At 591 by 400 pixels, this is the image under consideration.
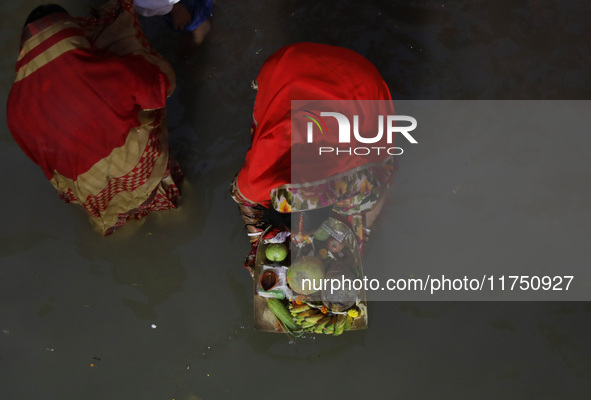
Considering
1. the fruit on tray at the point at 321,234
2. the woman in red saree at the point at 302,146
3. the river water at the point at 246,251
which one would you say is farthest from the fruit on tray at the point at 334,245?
the river water at the point at 246,251

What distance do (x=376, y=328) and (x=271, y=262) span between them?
0.75 metres

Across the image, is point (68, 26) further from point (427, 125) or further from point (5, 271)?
point (427, 125)

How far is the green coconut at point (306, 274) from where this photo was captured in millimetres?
1401

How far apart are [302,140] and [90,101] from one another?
0.62m

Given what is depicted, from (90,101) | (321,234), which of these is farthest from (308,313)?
(90,101)

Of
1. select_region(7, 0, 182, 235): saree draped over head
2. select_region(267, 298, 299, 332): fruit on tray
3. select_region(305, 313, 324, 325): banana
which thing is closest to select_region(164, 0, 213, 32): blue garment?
select_region(7, 0, 182, 235): saree draped over head

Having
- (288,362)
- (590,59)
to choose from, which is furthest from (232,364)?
(590,59)

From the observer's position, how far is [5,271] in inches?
78.6

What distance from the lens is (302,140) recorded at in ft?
4.10

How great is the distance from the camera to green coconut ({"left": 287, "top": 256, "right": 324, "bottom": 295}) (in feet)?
4.60

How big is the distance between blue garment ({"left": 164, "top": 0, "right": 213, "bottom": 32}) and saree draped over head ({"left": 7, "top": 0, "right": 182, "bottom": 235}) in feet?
1.69

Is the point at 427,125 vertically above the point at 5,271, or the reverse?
the point at 427,125

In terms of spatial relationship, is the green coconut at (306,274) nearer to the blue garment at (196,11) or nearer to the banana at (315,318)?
the banana at (315,318)

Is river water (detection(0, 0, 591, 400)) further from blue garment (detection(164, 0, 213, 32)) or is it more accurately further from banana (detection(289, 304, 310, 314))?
banana (detection(289, 304, 310, 314))
